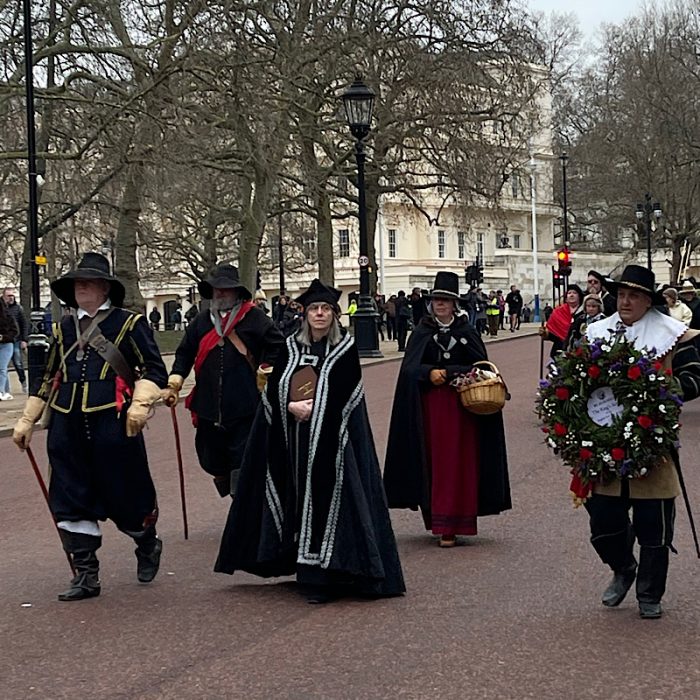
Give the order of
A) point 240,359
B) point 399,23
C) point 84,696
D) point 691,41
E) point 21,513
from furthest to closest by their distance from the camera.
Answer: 1. point 691,41
2. point 399,23
3. point 21,513
4. point 240,359
5. point 84,696

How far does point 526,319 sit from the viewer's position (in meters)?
70.2

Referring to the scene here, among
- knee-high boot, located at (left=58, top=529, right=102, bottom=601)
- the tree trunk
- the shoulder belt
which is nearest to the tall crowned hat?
the shoulder belt

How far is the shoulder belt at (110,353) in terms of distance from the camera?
7.73 meters

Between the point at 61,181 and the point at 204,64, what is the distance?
6.38m

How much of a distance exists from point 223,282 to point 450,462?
1.90m

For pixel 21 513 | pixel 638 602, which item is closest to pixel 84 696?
pixel 638 602

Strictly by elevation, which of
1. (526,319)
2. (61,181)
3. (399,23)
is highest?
(399,23)

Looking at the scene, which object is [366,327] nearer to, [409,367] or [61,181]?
[61,181]

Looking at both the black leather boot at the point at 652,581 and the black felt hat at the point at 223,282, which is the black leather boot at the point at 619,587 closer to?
the black leather boot at the point at 652,581

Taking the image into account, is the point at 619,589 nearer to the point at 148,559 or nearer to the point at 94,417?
the point at 148,559

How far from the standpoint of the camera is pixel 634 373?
6.70 m

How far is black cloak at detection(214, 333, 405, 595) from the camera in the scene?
7387 mm

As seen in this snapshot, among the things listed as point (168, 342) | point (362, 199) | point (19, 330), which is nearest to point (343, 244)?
point (168, 342)

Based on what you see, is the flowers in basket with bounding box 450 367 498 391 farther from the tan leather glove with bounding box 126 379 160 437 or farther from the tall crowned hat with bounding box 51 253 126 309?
the tall crowned hat with bounding box 51 253 126 309
